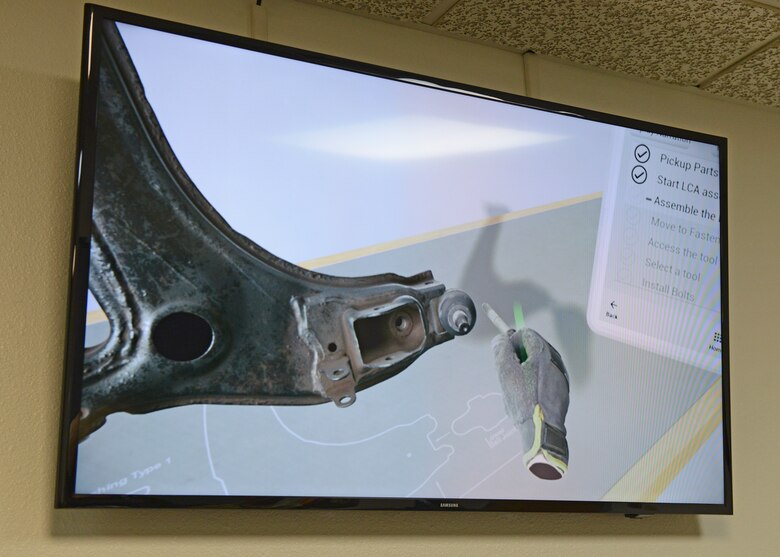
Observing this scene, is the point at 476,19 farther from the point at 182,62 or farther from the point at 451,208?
the point at 182,62

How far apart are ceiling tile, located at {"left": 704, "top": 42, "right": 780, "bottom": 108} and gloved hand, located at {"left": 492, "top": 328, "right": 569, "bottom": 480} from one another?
0.91 metres

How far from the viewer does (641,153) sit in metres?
2.03

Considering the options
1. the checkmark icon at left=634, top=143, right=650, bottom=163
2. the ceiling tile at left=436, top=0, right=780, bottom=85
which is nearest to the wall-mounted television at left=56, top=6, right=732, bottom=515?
the checkmark icon at left=634, top=143, right=650, bottom=163

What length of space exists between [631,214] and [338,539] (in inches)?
35.7

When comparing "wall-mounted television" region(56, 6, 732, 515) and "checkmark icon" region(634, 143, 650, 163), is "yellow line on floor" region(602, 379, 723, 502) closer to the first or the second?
"wall-mounted television" region(56, 6, 732, 515)

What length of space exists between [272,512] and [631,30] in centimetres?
128

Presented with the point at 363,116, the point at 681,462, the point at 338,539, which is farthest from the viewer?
the point at 681,462

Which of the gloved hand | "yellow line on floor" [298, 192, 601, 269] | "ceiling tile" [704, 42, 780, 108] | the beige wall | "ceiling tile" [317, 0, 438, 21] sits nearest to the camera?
the beige wall

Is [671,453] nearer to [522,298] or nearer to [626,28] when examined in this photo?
[522,298]

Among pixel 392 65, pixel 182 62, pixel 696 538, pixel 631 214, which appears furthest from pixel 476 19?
pixel 696 538

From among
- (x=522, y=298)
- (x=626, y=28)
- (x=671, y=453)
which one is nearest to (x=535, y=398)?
(x=522, y=298)

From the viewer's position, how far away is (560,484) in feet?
5.93

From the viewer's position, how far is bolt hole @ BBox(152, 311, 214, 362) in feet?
5.05

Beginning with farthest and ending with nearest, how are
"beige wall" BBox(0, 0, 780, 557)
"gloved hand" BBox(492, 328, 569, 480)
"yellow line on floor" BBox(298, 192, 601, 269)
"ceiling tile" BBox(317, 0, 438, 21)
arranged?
"ceiling tile" BBox(317, 0, 438, 21)
"gloved hand" BBox(492, 328, 569, 480)
"yellow line on floor" BBox(298, 192, 601, 269)
"beige wall" BBox(0, 0, 780, 557)
